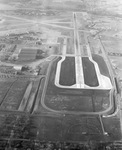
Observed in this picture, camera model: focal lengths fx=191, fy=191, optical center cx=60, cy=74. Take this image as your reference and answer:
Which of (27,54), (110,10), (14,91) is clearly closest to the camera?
(14,91)

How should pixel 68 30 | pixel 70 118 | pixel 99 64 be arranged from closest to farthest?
pixel 70 118, pixel 99 64, pixel 68 30

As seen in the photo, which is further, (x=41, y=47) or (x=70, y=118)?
(x=41, y=47)

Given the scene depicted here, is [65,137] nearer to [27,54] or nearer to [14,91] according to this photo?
[14,91]

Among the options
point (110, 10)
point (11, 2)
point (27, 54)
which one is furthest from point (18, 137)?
point (11, 2)

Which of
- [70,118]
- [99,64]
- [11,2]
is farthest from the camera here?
[11,2]

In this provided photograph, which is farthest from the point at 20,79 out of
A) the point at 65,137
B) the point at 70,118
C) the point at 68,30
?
the point at 68,30

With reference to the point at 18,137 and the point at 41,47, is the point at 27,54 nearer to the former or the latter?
the point at 41,47
